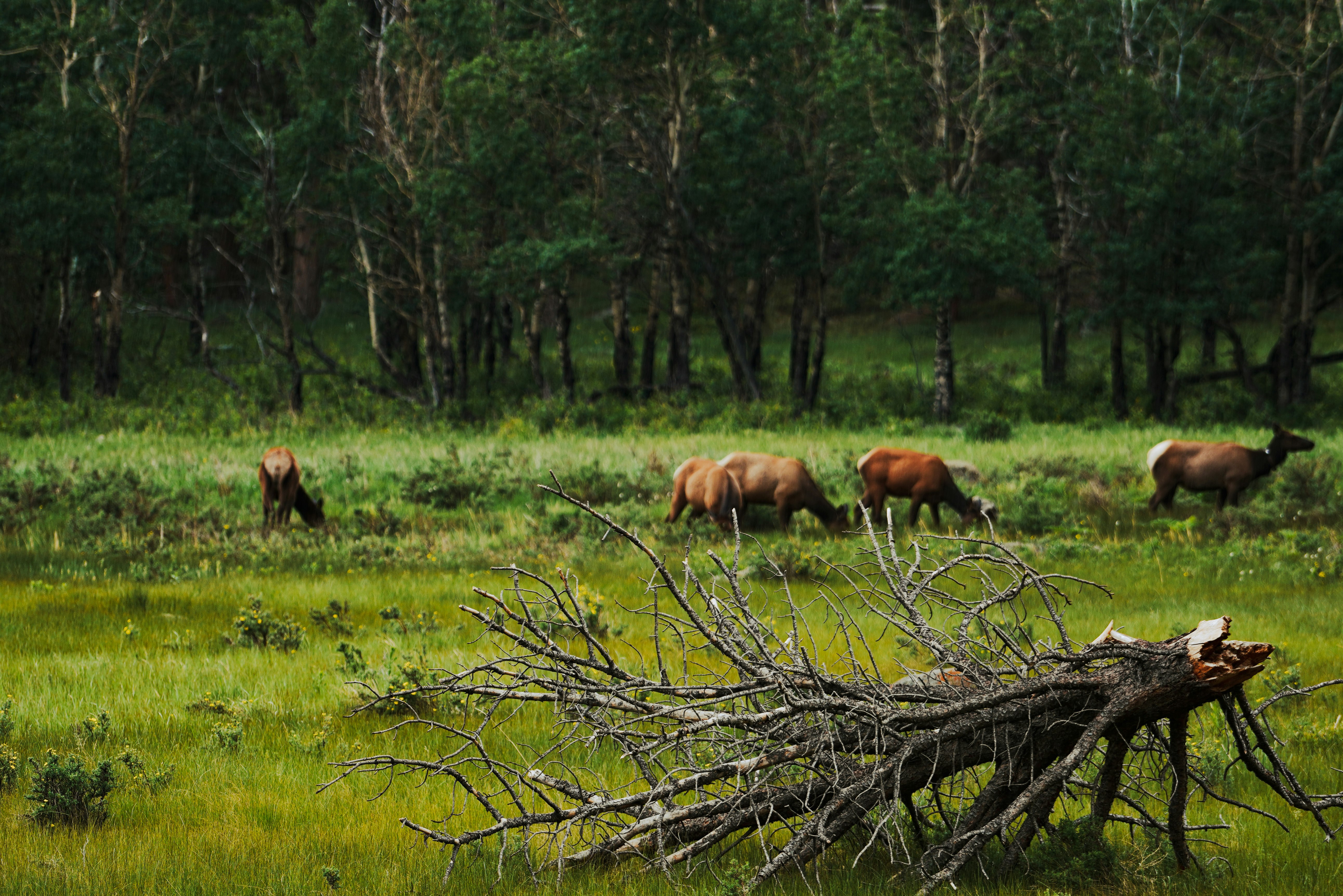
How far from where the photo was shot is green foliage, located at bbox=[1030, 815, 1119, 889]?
4.91 m

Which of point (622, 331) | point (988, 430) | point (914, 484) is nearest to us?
point (914, 484)

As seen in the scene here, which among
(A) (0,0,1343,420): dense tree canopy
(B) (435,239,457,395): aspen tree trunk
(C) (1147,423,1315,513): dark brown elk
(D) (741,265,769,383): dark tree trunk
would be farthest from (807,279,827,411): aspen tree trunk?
(C) (1147,423,1315,513): dark brown elk

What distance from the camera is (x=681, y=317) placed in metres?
36.7

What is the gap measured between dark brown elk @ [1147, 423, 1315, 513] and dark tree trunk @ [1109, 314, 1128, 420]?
1576 centimetres

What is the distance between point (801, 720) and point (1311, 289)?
33585 mm

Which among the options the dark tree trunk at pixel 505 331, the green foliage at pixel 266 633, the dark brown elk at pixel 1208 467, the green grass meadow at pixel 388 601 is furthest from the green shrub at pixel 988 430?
the green foliage at pixel 266 633

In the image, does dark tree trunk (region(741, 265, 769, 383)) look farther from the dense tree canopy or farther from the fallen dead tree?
the fallen dead tree

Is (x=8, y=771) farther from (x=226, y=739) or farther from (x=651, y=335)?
(x=651, y=335)

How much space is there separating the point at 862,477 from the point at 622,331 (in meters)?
20.5

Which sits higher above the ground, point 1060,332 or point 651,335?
point 651,335

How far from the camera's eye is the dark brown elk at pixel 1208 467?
1827 centimetres

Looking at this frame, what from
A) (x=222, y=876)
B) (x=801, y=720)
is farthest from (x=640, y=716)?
(x=222, y=876)

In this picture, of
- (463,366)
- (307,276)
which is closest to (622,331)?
(463,366)

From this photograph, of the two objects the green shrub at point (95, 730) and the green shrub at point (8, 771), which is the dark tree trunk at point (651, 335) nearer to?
the green shrub at point (95, 730)
